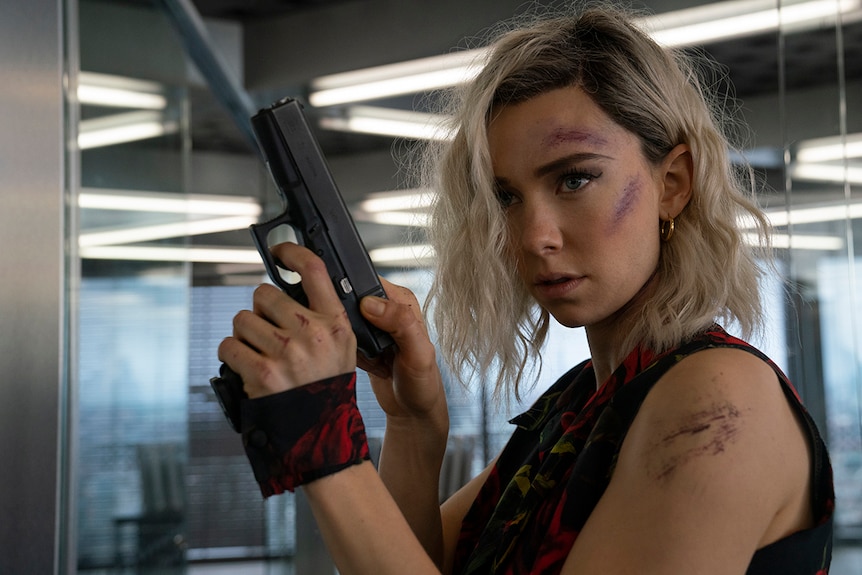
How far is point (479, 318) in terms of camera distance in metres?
1.07

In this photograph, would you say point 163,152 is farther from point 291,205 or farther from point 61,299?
point 291,205

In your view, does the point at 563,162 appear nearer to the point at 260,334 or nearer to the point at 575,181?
the point at 575,181

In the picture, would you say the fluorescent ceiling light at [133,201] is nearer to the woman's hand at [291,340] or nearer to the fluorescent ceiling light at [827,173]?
the woman's hand at [291,340]

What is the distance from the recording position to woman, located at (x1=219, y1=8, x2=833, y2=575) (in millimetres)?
688

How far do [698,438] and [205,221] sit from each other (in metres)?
4.55

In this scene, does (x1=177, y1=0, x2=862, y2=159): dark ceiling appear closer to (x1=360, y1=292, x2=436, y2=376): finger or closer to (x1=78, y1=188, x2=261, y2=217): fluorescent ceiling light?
(x1=78, y1=188, x2=261, y2=217): fluorescent ceiling light

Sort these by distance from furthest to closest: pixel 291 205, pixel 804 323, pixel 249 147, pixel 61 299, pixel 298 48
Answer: pixel 249 147 < pixel 298 48 < pixel 804 323 < pixel 61 299 < pixel 291 205

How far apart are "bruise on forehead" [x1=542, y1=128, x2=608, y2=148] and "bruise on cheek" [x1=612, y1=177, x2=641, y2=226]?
6 centimetres

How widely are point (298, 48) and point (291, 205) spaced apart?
3.22m

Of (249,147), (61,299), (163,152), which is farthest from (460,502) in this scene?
(249,147)

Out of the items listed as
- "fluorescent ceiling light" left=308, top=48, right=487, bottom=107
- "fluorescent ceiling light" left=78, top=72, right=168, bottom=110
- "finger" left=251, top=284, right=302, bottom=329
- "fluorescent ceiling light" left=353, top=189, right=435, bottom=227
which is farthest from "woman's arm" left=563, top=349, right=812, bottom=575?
"fluorescent ceiling light" left=353, top=189, right=435, bottom=227

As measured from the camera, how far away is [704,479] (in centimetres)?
67

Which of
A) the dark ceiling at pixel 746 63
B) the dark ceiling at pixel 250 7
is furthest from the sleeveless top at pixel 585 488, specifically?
the dark ceiling at pixel 250 7

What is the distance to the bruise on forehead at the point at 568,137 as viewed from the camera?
2.84ft
